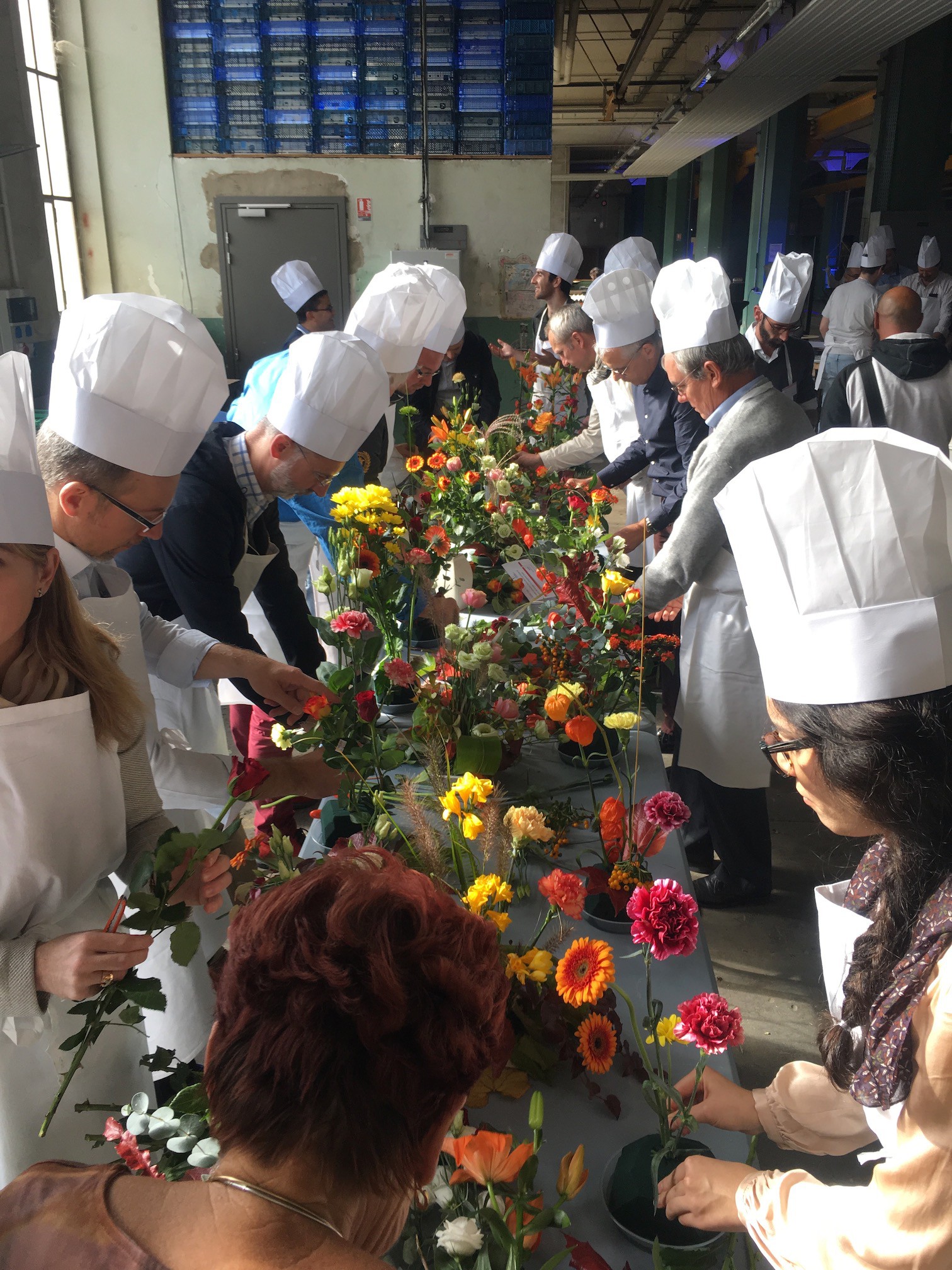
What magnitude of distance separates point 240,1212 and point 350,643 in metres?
0.88

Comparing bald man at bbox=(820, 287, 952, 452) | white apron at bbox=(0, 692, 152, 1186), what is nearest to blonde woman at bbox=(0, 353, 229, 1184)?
white apron at bbox=(0, 692, 152, 1186)

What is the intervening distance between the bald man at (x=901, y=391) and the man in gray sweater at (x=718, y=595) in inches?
59.0

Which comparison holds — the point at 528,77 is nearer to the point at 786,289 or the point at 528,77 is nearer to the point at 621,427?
the point at 786,289

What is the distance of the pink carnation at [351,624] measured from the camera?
1.31m

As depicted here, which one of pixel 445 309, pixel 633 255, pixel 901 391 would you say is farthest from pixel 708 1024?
pixel 633 255

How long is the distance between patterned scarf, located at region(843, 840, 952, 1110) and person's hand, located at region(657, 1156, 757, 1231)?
0.45 feet

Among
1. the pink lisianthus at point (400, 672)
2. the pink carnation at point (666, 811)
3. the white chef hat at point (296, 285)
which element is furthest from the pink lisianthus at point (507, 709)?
the white chef hat at point (296, 285)

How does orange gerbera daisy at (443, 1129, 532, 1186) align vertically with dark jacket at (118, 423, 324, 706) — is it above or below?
below

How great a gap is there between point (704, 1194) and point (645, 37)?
28.3 feet

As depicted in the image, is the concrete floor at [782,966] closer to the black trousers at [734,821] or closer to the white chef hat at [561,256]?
the black trousers at [734,821]

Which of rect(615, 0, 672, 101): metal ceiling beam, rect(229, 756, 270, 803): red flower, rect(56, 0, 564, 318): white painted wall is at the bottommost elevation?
rect(229, 756, 270, 803): red flower

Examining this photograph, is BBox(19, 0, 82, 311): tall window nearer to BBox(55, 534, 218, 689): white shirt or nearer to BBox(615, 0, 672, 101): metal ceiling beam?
BBox(615, 0, 672, 101): metal ceiling beam

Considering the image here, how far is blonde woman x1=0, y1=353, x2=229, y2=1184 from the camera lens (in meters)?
0.88

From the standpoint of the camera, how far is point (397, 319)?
275 centimetres
